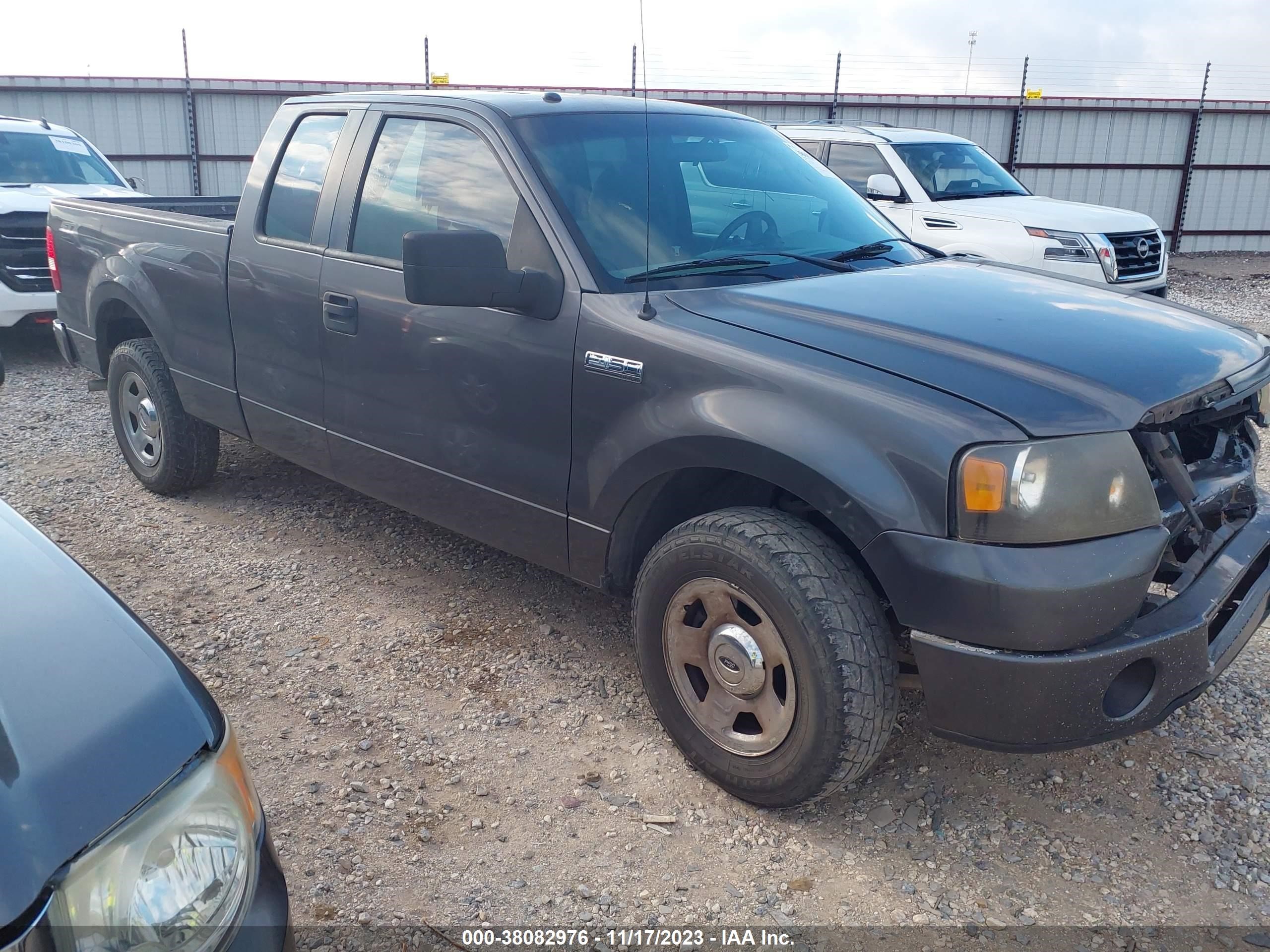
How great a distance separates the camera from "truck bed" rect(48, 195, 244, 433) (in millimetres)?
4379

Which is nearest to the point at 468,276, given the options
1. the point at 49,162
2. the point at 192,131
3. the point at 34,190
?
the point at 34,190

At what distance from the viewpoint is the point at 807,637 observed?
2.49 metres

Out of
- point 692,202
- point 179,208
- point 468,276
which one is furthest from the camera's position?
point 179,208

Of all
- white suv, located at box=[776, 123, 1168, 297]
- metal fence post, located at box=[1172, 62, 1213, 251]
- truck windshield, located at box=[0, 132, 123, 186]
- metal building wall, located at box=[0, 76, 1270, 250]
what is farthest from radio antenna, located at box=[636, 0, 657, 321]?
metal fence post, located at box=[1172, 62, 1213, 251]

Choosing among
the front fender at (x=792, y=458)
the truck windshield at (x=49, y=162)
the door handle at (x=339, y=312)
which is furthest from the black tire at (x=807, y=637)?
the truck windshield at (x=49, y=162)

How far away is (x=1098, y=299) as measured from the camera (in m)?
3.14

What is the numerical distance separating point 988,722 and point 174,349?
12.6 ft

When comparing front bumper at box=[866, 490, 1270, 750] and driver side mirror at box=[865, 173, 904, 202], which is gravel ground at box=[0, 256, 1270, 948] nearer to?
front bumper at box=[866, 490, 1270, 750]

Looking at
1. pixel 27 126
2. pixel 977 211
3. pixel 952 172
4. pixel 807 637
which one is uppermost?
pixel 27 126

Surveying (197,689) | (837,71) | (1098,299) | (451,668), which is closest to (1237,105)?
(837,71)

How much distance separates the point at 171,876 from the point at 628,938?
1.27 metres

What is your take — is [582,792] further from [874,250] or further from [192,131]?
[192,131]

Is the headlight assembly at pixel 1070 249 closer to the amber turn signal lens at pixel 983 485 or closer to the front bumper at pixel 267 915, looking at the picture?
the amber turn signal lens at pixel 983 485

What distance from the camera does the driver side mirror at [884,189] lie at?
9133 millimetres
